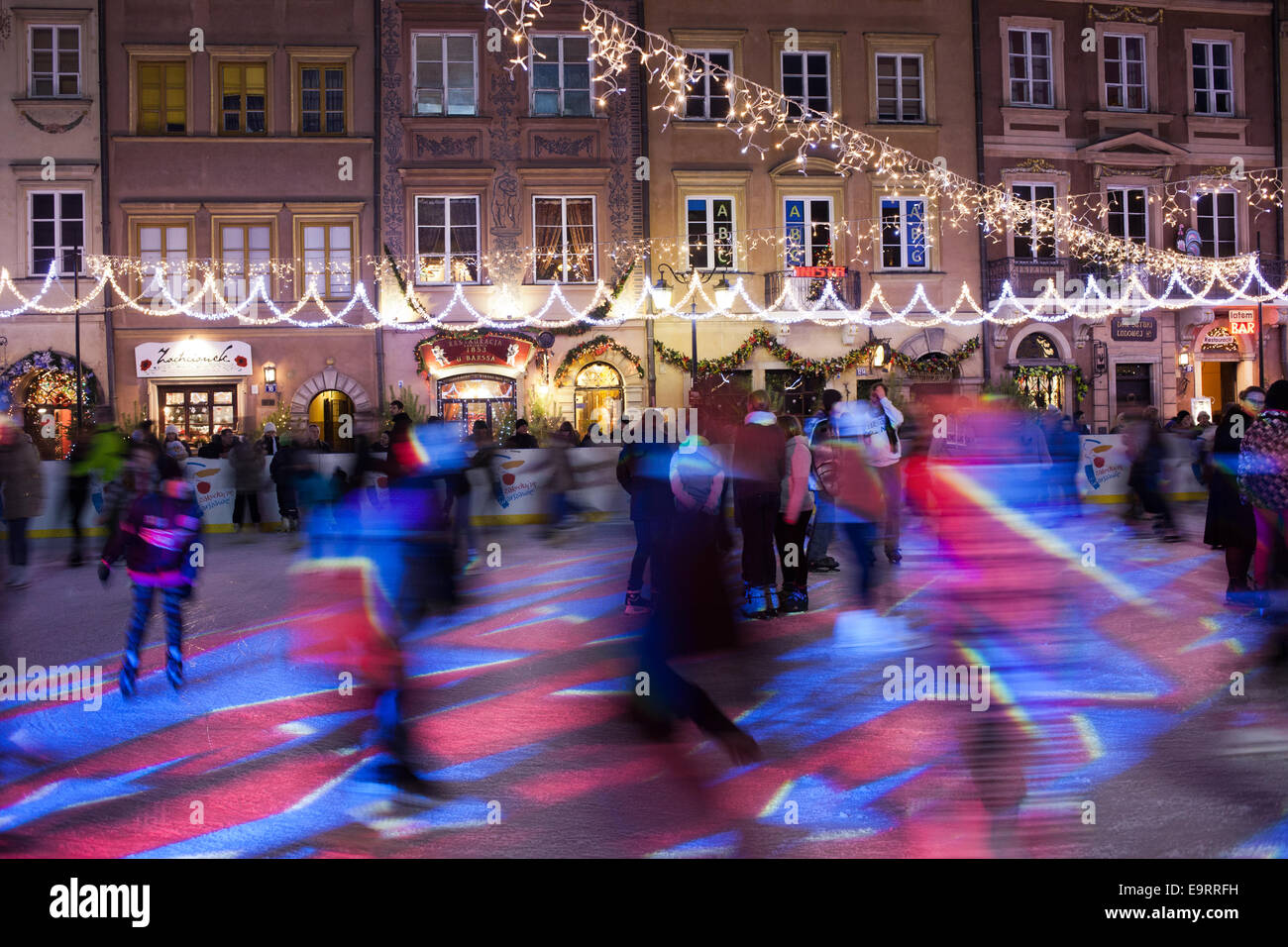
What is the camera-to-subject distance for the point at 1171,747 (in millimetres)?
5656

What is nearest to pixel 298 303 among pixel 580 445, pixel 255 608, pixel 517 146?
pixel 517 146

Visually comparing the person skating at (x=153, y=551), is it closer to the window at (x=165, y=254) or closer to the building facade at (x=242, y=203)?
the building facade at (x=242, y=203)

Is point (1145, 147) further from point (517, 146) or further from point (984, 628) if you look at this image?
point (984, 628)

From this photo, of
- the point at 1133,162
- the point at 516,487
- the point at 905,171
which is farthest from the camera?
the point at 1133,162

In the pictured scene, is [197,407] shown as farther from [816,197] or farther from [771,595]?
[771,595]

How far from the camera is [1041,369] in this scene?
27.7m

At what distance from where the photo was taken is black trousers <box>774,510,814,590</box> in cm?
958

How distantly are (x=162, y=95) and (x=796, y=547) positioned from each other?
Result: 71.9 ft

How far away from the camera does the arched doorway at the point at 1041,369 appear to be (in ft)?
90.6

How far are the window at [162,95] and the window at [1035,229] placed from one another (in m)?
19.4

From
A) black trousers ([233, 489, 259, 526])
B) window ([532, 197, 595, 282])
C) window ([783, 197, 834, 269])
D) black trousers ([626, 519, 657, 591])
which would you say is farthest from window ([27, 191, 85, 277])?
black trousers ([626, 519, 657, 591])

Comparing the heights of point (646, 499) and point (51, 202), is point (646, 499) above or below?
below

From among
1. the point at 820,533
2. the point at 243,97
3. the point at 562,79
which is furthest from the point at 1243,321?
the point at 243,97
